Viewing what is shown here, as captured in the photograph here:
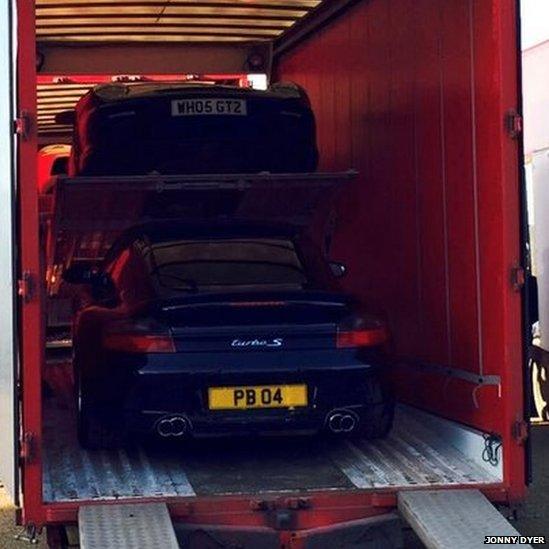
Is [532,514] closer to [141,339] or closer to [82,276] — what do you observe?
[141,339]

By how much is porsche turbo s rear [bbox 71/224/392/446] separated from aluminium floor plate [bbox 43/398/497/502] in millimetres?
202

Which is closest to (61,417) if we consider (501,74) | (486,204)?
(486,204)

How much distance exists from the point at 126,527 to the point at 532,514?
3324 mm

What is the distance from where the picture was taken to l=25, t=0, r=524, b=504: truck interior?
6367 millimetres

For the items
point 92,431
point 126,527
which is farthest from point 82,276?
point 126,527

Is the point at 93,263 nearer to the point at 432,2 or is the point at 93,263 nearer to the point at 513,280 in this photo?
the point at 432,2

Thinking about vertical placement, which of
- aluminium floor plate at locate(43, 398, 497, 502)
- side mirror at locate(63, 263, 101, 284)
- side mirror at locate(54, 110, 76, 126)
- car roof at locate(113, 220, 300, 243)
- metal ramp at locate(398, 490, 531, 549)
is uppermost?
side mirror at locate(54, 110, 76, 126)

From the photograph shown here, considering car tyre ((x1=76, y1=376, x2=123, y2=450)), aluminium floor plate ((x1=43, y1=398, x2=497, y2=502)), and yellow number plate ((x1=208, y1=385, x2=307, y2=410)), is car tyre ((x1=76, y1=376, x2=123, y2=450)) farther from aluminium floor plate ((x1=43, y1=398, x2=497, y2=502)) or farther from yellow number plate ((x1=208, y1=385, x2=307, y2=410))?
yellow number plate ((x1=208, y1=385, x2=307, y2=410))

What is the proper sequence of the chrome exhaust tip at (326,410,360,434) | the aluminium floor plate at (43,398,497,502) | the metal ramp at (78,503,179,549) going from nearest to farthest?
the metal ramp at (78,503,179,549), the aluminium floor plate at (43,398,497,502), the chrome exhaust tip at (326,410,360,434)

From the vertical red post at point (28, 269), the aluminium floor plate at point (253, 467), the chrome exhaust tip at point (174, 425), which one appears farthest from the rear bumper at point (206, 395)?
the vertical red post at point (28, 269)

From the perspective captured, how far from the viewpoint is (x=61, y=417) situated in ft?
27.3

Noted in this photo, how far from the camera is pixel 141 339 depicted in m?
6.55

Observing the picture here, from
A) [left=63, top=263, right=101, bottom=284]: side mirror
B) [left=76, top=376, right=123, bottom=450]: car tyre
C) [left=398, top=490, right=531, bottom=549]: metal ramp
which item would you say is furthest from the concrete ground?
[left=63, top=263, right=101, bottom=284]: side mirror

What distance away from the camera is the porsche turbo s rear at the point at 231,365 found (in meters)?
6.45
